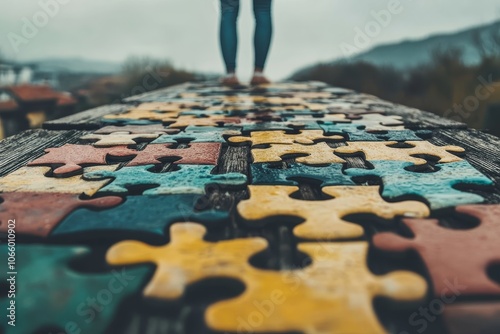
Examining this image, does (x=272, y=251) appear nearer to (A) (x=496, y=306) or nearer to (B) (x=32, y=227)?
(A) (x=496, y=306)

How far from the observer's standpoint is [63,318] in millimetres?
725

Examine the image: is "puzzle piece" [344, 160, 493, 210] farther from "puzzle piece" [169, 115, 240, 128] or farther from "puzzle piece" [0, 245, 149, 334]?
"puzzle piece" [169, 115, 240, 128]

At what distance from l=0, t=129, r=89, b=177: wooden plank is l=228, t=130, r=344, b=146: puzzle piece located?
85 cm

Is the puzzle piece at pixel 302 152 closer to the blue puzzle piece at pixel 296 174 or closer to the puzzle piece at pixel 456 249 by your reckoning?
the blue puzzle piece at pixel 296 174

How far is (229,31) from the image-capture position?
4410 millimetres

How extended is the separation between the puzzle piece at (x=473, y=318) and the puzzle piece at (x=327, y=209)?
0.90ft

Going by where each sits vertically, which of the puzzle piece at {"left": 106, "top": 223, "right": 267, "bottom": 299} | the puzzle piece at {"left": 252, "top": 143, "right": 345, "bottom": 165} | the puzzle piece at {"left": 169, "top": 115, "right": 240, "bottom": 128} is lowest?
the puzzle piece at {"left": 169, "top": 115, "right": 240, "bottom": 128}

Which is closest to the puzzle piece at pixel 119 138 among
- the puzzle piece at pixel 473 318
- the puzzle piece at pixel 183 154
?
the puzzle piece at pixel 183 154

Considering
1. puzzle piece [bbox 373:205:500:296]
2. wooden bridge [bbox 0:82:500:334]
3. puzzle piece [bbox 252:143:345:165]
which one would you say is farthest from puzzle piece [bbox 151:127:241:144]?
puzzle piece [bbox 373:205:500:296]

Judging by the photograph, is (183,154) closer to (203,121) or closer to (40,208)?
(40,208)

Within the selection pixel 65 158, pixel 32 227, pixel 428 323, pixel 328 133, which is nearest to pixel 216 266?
pixel 428 323

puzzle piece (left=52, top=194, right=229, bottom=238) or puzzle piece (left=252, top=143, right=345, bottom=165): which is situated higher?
puzzle piece (left=252, top=143, right=345, bottom=165)

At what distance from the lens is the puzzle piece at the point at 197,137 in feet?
6.17

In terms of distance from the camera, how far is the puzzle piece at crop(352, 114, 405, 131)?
7.06 ft
